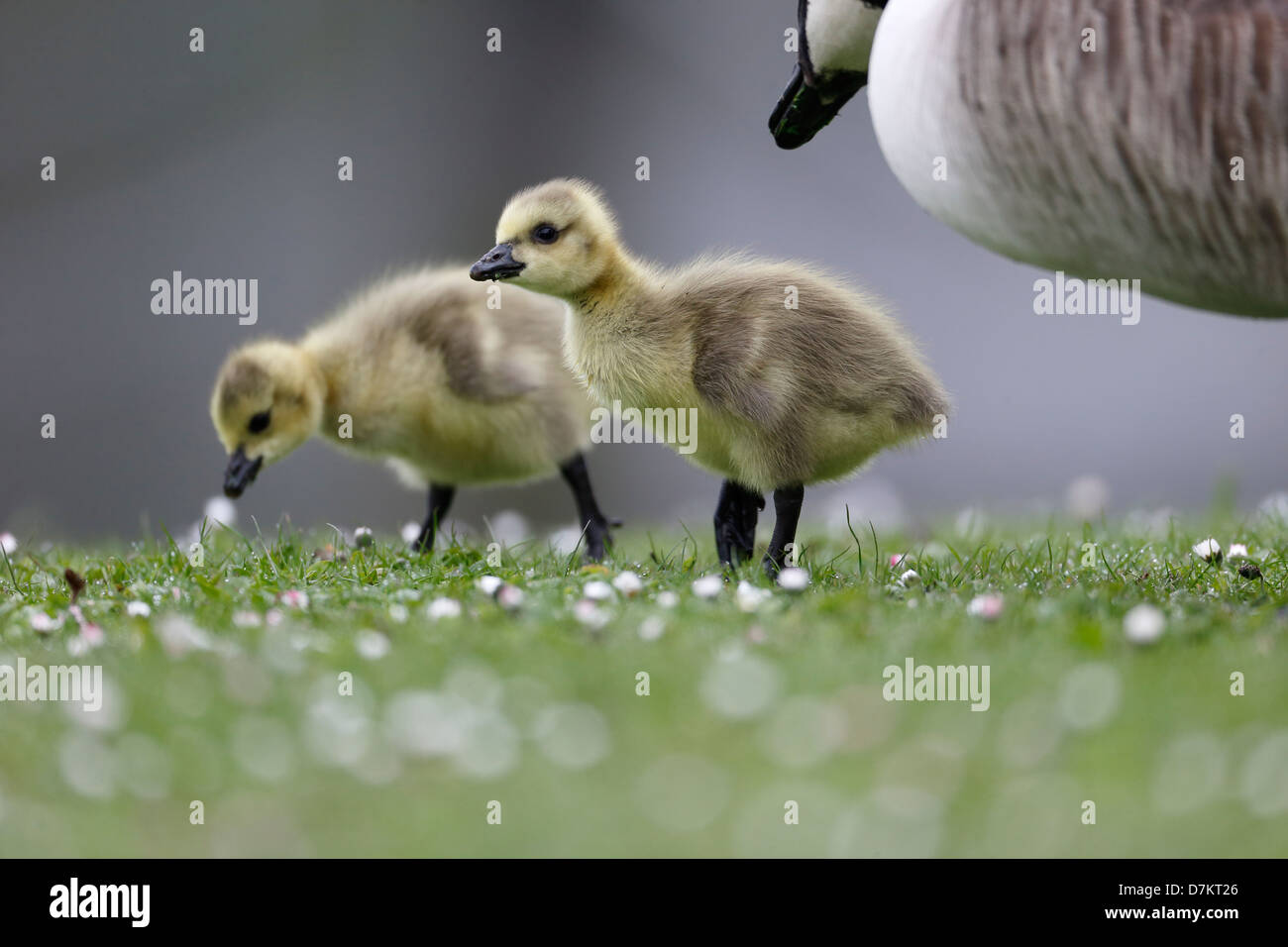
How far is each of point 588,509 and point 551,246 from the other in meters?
1.02

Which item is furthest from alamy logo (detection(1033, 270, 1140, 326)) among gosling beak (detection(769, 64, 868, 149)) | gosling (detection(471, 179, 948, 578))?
gosling beak (detection(769, 64, 868, 149))

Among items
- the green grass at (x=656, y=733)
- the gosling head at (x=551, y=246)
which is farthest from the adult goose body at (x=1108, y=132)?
the gosling head at (x=551, y=246)

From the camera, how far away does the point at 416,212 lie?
10211mm

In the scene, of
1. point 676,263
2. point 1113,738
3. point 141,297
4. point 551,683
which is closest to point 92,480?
Result: point 141,297

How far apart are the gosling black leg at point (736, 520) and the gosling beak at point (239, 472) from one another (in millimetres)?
1568

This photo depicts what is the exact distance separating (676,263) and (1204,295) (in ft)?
5.09

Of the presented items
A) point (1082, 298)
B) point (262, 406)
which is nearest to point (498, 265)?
point (262, 406)

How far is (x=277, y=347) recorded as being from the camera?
4.35m

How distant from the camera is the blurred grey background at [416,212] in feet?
30.1

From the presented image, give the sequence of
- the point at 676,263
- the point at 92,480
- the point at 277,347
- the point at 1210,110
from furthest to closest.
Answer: the point at 92,480 < the point at 277,347 < the point at 676,263 < the point at 1210,110

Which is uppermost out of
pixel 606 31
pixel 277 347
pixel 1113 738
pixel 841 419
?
pixel 606 31

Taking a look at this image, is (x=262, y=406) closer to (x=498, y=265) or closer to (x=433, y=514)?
(x=433, y=514)

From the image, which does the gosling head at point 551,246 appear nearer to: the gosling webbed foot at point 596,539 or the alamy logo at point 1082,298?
the gosling webbed foot at point 596,539

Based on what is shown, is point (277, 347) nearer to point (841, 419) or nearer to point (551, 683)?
point (841, 419)
